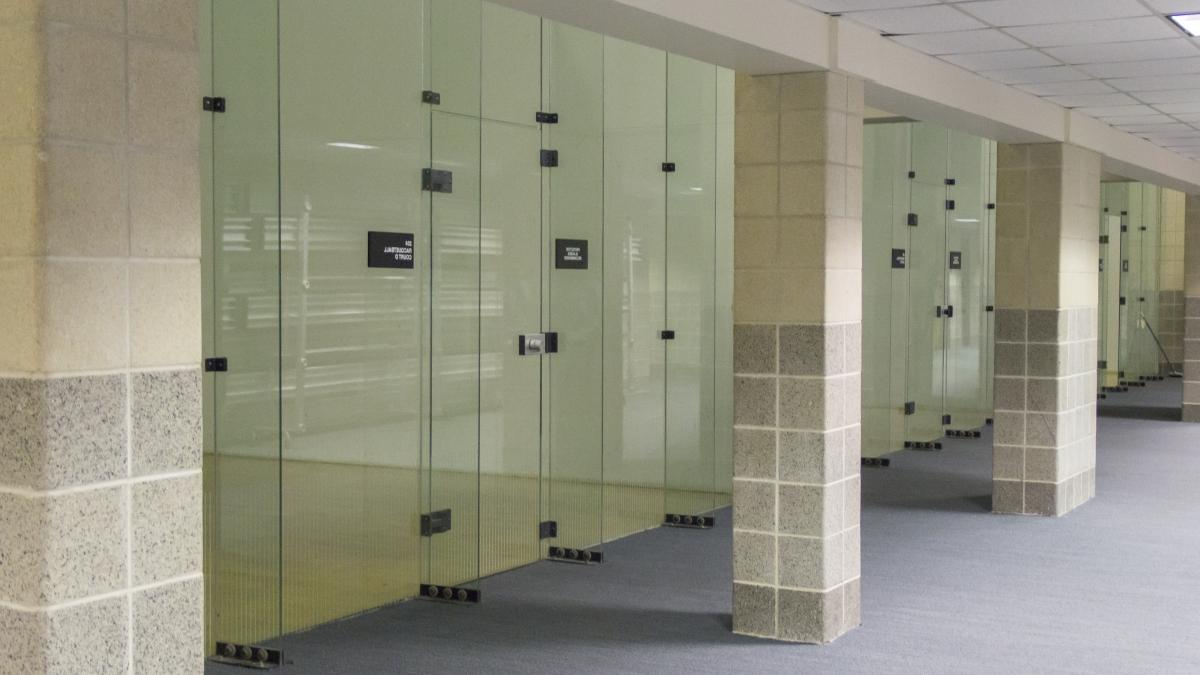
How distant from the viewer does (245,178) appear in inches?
220

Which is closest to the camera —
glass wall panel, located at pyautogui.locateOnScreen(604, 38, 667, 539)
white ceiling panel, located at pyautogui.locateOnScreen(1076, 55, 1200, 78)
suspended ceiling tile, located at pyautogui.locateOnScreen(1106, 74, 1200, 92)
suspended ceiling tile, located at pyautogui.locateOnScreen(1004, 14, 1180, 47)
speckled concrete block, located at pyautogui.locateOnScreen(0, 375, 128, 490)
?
speckled concrete block, located at pyautogui.locateOnScreen(0, 375, 128, 490)

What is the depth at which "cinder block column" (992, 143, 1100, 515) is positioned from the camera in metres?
9.27

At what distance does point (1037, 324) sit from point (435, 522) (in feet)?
15.4

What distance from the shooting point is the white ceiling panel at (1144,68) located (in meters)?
7.03

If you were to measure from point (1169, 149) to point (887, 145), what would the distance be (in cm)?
241

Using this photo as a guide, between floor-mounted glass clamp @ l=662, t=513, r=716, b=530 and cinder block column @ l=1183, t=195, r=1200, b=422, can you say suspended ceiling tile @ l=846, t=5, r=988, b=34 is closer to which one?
floor-mounted glass clamp @ l=662, t=513, r=716, b=530

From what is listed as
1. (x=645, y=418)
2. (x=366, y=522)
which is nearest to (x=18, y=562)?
(x=366, y=522)

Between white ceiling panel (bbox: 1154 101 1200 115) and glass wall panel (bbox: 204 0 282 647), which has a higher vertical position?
white ceiling panel (bbox: 1154 101 1200 115)

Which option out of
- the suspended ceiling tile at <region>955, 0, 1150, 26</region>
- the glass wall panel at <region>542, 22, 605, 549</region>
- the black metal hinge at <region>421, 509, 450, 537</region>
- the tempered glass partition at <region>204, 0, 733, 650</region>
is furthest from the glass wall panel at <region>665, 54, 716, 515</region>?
the suspended ceiling tile at <region>955, 0, 1150, 26</region>

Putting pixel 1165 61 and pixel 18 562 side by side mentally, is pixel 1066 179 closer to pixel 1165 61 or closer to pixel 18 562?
pixel 1165 61

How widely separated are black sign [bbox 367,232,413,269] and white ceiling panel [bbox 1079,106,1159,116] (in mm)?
5004

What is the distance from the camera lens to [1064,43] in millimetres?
6516

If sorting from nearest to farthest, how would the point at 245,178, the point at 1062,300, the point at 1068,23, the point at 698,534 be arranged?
the point at 245,178, the point at 1068,23, the point at 698,534, the point at 1062,300

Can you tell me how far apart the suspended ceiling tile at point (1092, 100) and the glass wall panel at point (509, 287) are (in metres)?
3.46
